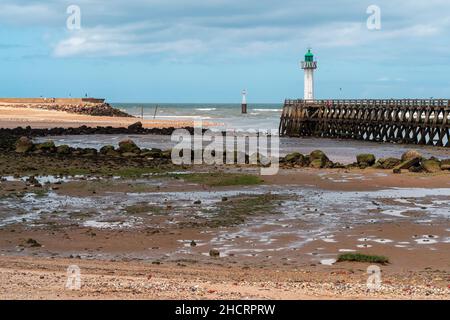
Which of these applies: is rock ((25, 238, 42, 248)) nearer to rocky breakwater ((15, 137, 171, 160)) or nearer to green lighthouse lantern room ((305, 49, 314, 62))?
rocky breakwater ((15, 137, 171, 160))

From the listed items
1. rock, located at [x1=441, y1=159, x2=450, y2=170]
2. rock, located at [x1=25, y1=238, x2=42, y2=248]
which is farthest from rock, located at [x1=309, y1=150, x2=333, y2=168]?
rock, located at [x1=25, y1=238, x2=42, y2=248]

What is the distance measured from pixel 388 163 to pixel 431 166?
1954 millimetres

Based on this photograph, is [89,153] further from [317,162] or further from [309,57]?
[309,57]

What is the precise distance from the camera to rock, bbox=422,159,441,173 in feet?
93.7

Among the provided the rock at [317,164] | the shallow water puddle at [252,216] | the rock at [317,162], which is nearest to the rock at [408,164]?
the rock at [317,162]

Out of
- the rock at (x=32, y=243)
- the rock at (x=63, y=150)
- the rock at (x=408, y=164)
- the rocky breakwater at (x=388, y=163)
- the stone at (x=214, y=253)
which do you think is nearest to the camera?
the stone at (x=214, y=253)

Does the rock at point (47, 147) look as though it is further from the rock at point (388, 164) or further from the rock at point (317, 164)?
the rock at point (388, 164)

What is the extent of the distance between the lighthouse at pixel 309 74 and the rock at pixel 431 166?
43.5 metres

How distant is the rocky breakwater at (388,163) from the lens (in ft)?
94.8

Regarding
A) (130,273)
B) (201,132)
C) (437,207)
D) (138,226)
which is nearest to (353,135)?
(201,132)

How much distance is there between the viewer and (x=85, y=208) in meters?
19.0

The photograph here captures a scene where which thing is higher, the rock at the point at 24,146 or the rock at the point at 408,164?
the rock at the point at 24,146
